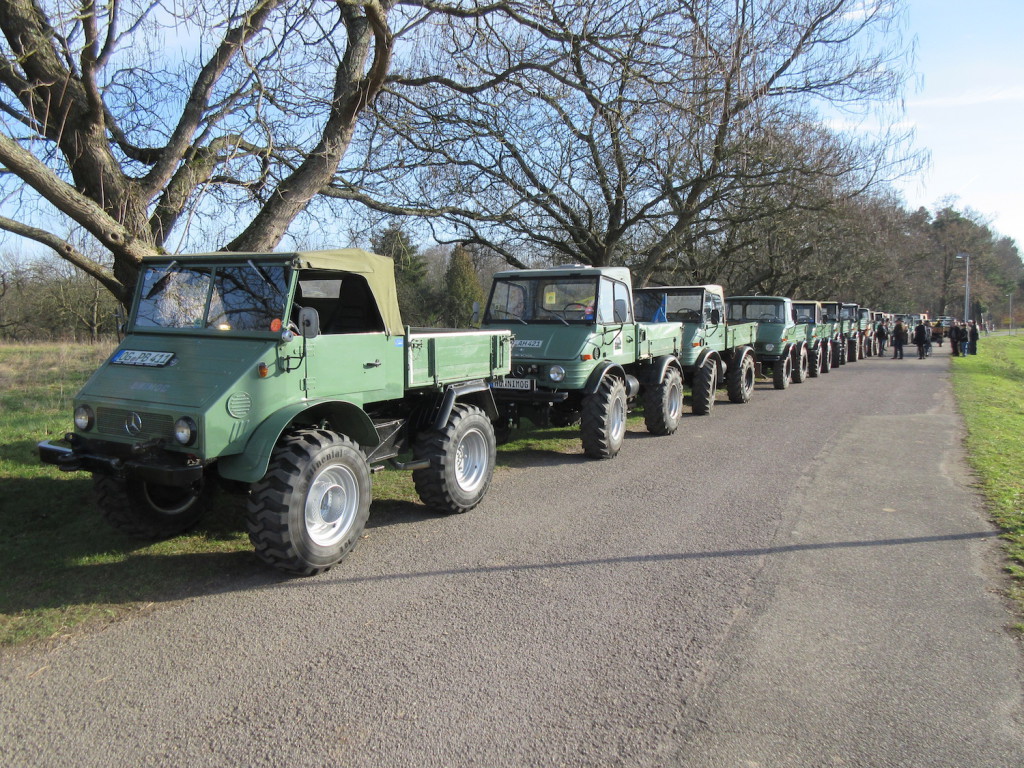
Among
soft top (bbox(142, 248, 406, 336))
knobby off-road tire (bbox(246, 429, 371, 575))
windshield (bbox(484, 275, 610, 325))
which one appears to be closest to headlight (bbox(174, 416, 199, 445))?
knobby off-road tire (bbox(246, 429, 371, 575))

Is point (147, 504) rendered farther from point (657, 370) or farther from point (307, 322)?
point (657, 370)

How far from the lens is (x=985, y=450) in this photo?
9.12m

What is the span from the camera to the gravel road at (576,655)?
3.00m

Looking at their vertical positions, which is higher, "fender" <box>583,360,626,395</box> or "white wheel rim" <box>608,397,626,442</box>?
"fender" <box>583,360,626,395</box>

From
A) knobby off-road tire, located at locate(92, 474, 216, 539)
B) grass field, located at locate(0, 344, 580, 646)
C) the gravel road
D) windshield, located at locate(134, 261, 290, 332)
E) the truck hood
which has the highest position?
windshield, located at locate(134, 261, 290, 332)

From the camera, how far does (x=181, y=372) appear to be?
4.87 m

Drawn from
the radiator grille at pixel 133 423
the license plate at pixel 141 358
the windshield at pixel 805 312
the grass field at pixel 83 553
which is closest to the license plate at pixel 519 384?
the grass field at pixel 83 553

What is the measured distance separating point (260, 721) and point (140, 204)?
539cm

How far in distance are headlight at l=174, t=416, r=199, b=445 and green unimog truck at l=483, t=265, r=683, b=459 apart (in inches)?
172

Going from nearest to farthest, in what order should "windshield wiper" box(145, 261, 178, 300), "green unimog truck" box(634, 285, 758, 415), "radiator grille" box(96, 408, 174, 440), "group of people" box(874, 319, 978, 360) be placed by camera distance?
1. "radiator grille" box(96, 408, 174, 440)
2. "windshield wiper" box(145, 261, 178, 300)
3. "green unimog truck" box(634, 285, 758, 415)
4. "group of people" box(874, 319, 978, 360)

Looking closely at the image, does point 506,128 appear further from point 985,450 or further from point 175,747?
point 175,747

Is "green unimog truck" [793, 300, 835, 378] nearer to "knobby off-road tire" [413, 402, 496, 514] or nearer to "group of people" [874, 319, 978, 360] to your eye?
"group of people" [874, 319, 978, 360]

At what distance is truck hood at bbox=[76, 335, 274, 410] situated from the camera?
15.3ft

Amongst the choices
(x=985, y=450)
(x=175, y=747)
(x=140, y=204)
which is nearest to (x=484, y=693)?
(x=175, y=747)
